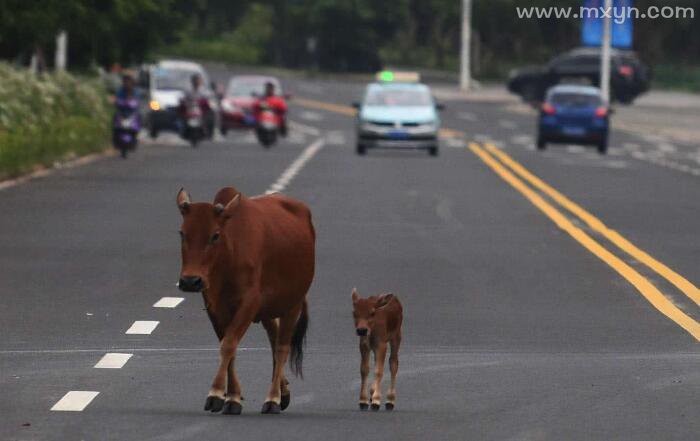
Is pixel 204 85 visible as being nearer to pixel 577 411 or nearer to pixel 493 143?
pixel 493 143

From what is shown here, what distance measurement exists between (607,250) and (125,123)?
23250mm

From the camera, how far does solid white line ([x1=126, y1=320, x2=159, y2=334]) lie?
47.0 feet

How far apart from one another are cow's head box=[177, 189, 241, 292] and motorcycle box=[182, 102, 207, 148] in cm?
4067

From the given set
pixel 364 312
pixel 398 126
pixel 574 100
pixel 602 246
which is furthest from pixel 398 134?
pixel 364 312

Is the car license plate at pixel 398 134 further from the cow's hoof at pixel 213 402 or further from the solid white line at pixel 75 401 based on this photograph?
the cow's hoof at pixel 213 402

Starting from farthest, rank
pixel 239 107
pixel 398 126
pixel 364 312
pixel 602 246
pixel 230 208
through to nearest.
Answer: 1. pixel 239 107
2. pixel 398 126
3. pixel 602 246
4. pixel 364 312
5. pixel 230 208

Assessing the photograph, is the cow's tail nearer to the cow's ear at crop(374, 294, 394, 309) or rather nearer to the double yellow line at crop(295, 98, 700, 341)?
the cow's ear at crop(374, 294, 394, 309)

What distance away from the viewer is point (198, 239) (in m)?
9.66

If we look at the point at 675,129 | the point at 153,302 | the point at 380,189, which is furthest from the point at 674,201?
the point at 675,129

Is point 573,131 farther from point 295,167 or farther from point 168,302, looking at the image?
point 168,302

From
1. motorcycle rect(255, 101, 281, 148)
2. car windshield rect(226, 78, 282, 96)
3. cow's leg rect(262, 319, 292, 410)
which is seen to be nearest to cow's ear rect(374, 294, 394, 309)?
cow's leg rect(262, 319, 292, 410)

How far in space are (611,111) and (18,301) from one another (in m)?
37.9

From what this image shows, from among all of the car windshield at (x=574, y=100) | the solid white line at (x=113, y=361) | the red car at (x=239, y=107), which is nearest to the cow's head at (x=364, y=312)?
the solid white line at (x=113, y=361)

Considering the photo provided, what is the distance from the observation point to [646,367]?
12.4 meters
